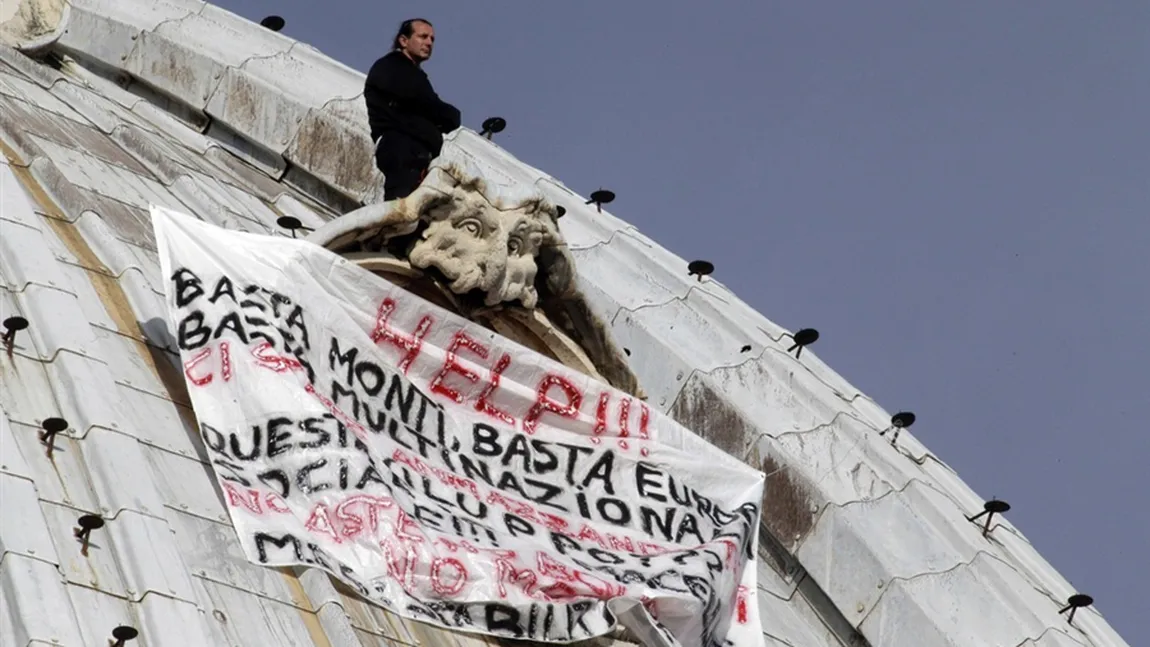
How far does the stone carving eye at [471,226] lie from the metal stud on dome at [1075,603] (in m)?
5.54

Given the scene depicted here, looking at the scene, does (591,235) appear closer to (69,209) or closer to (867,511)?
(867,511)

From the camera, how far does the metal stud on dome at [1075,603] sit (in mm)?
25578

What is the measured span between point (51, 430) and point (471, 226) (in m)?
3.88

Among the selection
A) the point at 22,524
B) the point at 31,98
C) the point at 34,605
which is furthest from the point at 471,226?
the point at 31,98

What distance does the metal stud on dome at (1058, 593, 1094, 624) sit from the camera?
83.9ft

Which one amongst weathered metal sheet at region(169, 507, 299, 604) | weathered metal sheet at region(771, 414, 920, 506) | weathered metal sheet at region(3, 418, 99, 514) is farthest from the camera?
weathered metal sheet at region(771, 414, 920, 506)

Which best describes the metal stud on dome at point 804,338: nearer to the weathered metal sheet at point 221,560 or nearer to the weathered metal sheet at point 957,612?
the weathered metal sheet at point 957,612

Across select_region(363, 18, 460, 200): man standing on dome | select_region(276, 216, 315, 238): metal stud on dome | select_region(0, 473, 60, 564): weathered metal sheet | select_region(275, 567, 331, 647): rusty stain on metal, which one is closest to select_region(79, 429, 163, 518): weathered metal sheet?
select_region(0, 473, 60, 564): weathered metal sheet

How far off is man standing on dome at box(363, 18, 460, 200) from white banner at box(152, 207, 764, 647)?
2.44 m

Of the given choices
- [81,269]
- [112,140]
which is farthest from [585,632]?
[112,140]

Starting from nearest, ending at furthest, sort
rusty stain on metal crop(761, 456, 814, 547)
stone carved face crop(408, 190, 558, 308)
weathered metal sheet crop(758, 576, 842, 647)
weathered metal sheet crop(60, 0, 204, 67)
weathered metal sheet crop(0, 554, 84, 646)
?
weathered metal sheet crop(0, 554, 84, 646) < stone carved face crop(408, 190, 558, 308) < weathered metal sheet crop(758, 576, 842, 647) < rusty stain on metal crop(761, 456, 814, 547) < weathered metal sheet crop(60, 0, 204, 67)

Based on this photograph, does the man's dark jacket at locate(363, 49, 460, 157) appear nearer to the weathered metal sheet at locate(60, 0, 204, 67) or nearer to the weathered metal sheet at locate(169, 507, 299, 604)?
the weathered metal sheet at locate(169, 507, 299, 604)

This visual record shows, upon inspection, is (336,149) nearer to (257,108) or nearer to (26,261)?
(257,108)

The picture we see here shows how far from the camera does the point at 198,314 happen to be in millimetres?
21641
